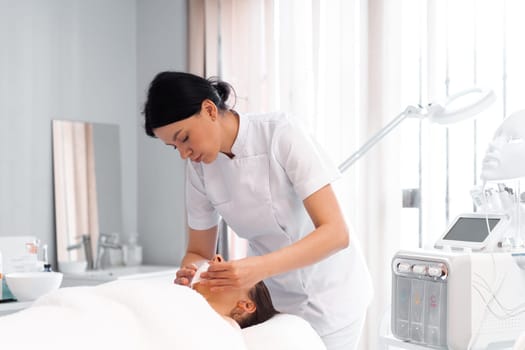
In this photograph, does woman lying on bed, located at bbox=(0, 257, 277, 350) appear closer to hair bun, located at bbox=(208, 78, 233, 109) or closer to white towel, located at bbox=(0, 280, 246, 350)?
white towel, located at bbox=(0, 280, 246, 350)

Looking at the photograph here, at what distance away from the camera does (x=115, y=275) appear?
3.58m

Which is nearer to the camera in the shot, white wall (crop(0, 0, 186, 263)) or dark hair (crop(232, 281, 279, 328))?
dark hair (crop(232, 281, 279, 328))

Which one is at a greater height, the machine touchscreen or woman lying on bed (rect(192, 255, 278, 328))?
the machine touchscreen

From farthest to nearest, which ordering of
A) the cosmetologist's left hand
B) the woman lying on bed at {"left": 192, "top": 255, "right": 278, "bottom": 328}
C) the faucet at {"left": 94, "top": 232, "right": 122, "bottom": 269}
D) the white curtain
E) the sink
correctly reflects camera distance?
the faucet at {"left": 94, "top": 232, "right": 122, "bottom": 269}
the sink
the white curtain
the woman lying on bed at {"left": 192, "top": 255, "right": 278, "bottom": 328}
the cosmetologist's left hand

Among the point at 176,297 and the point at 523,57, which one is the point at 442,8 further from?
the point at 176,297

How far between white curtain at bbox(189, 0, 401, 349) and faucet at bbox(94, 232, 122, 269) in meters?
1.04

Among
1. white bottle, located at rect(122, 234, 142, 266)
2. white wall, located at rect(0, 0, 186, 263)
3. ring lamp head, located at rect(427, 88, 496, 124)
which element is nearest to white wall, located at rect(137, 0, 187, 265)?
white wall, located at rect(0, 0, 186, 263)

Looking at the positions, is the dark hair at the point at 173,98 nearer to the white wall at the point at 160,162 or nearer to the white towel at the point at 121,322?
the white towel at the point at 121,322

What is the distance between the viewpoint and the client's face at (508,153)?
1886 millimetres

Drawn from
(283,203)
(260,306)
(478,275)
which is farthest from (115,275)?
(478,275)

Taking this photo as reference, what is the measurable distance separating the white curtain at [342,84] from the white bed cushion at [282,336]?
1546 mm

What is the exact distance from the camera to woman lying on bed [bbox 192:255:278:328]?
5.68 ft

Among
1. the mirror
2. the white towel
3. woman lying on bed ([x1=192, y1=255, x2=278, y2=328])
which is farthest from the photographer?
the mirror

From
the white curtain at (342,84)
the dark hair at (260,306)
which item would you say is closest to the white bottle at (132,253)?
the white curtain at (342,84)
